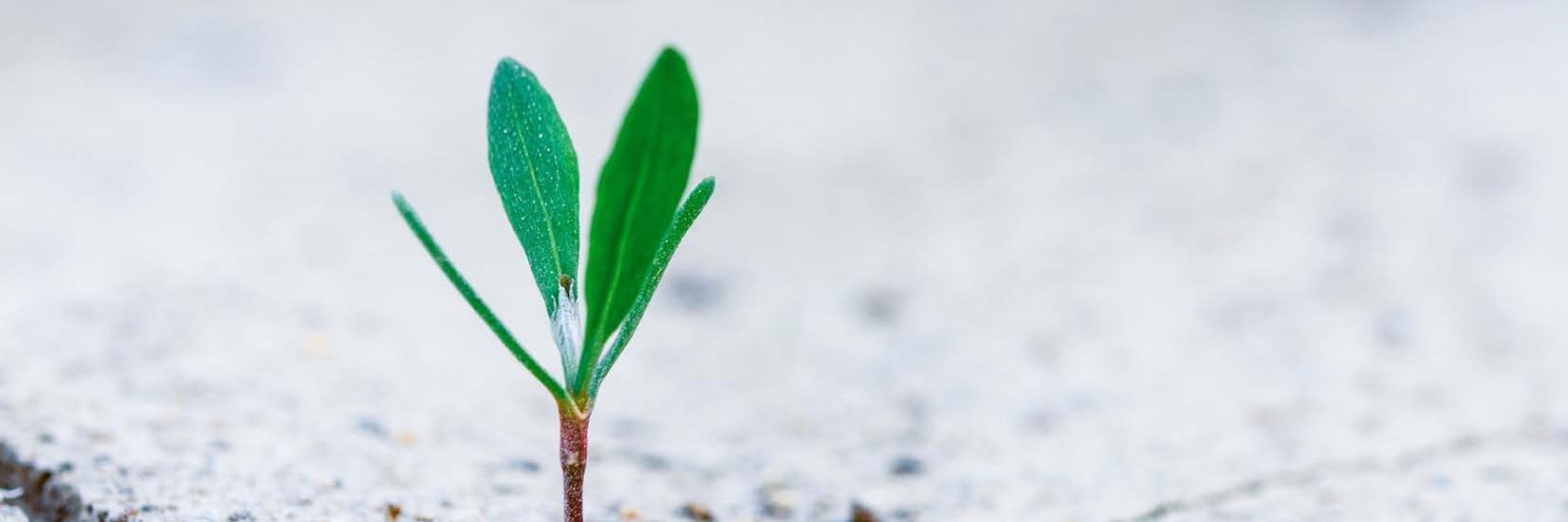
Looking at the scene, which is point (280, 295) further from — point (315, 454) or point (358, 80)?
point (358, 80)

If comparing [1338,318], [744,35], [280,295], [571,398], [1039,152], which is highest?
[744,35]

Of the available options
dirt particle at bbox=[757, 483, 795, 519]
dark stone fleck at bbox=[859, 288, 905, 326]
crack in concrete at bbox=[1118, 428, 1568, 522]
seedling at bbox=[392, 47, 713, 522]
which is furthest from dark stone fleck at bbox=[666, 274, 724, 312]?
seedling at bbox=[392, 47, 713, 522]

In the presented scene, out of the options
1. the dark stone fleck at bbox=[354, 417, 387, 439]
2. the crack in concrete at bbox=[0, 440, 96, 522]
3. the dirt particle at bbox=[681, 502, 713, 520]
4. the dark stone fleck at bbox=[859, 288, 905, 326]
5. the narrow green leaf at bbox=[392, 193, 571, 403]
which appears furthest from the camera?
the dark stone fleck at bbox=[859, 288, 905, 326]

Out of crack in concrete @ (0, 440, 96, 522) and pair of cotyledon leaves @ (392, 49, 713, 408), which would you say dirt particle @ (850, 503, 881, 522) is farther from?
crack in concrete @ (0, 440, 96, 522)

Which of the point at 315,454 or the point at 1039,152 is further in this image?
the point at 1039,152

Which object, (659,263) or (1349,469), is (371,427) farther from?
(1349,469)

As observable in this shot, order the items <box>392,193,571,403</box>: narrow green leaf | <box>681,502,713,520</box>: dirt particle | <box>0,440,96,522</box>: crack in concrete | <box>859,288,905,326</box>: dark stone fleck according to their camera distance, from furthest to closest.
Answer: <box>859,288,905,326</box>: dark stone fleck, <box>681,502,713,520</box>: dirt particle, <box>0,440,96,522</box>: crack in concrete, <box>392,193,571,403</box>: narrow green leaf

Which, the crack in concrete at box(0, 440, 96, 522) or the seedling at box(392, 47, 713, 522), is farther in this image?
the crack in concrete at box(0, 440, 96, 522)

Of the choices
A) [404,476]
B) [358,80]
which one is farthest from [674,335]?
[358,80]
